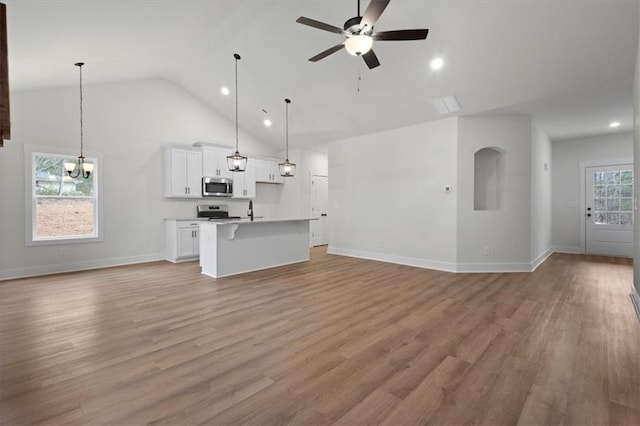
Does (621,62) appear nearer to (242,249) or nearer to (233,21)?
(233,21)

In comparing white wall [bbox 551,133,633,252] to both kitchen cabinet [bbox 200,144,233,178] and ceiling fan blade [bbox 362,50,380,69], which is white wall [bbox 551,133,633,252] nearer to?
ceiling fan blade [bbox 362,50,380,69]

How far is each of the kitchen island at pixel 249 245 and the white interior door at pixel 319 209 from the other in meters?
2.70

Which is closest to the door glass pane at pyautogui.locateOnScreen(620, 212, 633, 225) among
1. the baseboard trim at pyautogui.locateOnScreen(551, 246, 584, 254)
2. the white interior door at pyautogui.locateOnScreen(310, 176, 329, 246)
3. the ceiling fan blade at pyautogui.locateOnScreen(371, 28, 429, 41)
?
the baseboard trim at pyautogui.locateOnScreen(551, 246, 584, 254)

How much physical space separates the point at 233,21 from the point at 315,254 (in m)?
5.04

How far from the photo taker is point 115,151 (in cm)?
596

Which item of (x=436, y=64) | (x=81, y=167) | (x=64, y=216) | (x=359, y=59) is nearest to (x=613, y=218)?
(x=436, y=64)

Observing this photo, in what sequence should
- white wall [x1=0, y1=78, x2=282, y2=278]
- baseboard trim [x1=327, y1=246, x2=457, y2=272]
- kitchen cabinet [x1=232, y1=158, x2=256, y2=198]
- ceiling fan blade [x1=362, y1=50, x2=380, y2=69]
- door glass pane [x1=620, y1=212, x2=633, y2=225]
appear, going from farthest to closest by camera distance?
kitchen cabinet [x1=232, y1=158, x2=256, y2=198]
door glass pane [x1=620, y1=212, x2=633, y2=225]
baseboard trim [x1=327, y1=246, x2=457, y2=272]
white wall [x1=0, y1=78, x2=282, y2=278]
ceiling fan blade [x1=362, y1=50, x2=380, y2=69]

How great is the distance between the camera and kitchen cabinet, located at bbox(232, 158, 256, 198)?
7512 millimetres

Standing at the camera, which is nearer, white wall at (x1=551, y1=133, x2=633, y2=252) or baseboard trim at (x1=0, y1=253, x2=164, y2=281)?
baseboard trim at (x1=0, y1=253, x2=164, y2=281)

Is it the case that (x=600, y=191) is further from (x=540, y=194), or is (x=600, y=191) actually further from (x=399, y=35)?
(x=399, y=35)

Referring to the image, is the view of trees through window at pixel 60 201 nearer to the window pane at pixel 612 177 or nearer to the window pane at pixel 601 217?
the window pane at pixel 601 217

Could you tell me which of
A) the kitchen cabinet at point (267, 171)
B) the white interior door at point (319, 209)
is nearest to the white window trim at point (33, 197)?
the kitchen cabinet at point (267, 171)

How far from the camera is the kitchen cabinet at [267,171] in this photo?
26.3ft

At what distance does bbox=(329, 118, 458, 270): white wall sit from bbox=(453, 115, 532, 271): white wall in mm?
173
